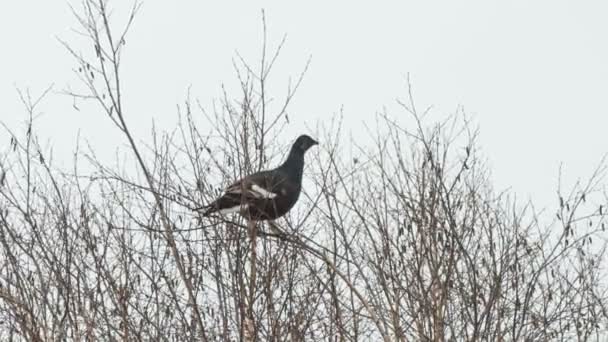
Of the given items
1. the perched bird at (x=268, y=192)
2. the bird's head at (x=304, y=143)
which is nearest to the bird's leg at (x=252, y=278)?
the perched bird at (x=268, y=192)

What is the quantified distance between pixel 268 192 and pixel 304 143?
2.33 metres

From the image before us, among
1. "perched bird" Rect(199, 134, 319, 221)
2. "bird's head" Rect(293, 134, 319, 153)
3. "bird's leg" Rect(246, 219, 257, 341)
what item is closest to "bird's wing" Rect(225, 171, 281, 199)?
"perched bird" Rect(199, 134, 319, 221)

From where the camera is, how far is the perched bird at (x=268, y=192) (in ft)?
24.7

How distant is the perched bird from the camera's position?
296 inches

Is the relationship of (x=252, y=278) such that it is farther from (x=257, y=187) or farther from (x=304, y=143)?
(x=304, y=143)

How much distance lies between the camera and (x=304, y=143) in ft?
33.6

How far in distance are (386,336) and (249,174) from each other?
5.08 ft

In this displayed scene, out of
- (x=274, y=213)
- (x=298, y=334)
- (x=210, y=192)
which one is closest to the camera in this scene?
(x=298, y=334)

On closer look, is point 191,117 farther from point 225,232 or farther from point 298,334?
point 298,334

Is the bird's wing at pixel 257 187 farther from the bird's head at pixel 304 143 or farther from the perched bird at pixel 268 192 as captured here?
the bird's head at pixel 304 143

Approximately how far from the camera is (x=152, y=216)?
27.2 ft

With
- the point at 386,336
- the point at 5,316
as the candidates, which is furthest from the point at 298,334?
the point at 5,316

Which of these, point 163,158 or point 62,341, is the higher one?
point 163,158

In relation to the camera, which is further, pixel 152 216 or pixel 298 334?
pixel 152 216
